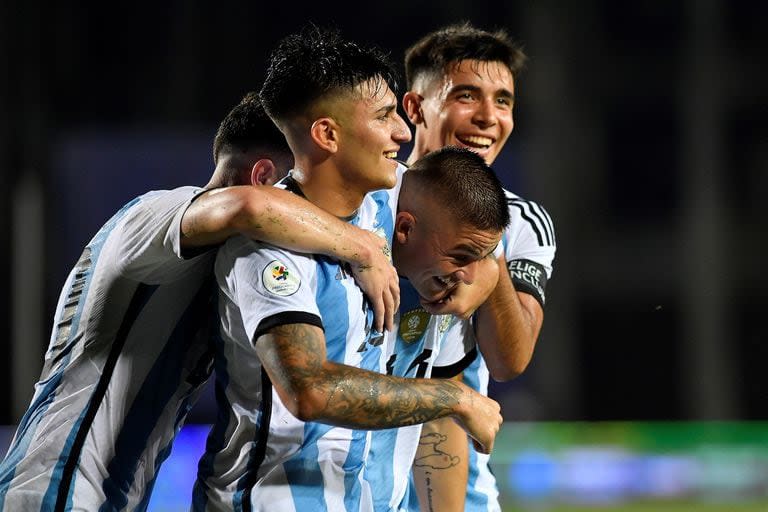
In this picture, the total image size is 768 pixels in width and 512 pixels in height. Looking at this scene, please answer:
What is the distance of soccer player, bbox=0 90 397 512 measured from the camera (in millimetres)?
2625

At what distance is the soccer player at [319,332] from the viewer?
226 cm

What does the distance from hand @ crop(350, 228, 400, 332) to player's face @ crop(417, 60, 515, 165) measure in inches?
45.7

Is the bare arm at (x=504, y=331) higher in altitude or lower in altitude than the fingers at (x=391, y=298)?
lower

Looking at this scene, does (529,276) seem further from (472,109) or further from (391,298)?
A: (391,298)

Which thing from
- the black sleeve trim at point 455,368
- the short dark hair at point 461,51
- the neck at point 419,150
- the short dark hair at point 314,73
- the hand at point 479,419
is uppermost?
the short dark hair at point 461,51

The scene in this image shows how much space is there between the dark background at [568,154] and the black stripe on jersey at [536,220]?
22.1 feet

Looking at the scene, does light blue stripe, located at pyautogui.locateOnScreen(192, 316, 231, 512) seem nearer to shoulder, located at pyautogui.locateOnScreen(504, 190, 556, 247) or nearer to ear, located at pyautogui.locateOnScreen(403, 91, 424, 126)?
shoulder, located at pyautogui.locateOnScreen(504, 190, 556, 247)

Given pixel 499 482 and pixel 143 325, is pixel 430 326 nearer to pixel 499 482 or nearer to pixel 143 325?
pixel 143 325

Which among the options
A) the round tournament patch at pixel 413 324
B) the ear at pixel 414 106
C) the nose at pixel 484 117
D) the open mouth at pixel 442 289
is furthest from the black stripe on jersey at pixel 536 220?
the open mouth at pixel 442 289

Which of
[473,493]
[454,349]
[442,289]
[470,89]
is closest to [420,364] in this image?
[454,349]

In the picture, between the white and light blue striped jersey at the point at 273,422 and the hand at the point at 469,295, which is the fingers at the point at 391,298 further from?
the hand at the point at 469,295

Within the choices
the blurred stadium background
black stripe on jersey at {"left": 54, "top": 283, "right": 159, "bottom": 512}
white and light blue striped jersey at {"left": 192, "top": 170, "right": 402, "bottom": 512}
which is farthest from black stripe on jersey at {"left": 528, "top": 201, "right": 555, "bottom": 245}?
the blurred stadium background

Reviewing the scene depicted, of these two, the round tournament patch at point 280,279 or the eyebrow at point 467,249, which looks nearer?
the round tournament patch at point 280,279

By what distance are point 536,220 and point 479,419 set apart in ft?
3.90
